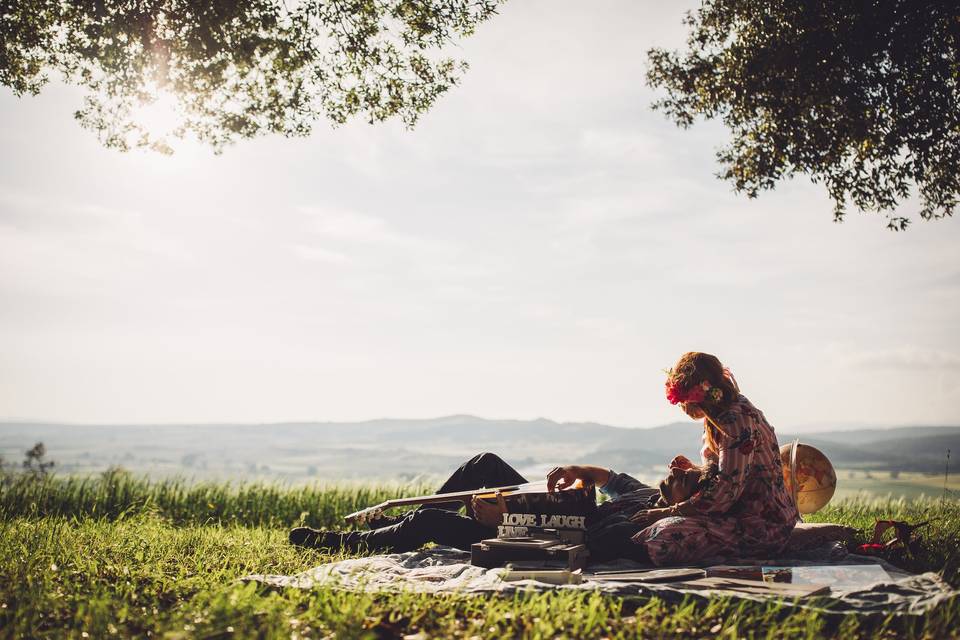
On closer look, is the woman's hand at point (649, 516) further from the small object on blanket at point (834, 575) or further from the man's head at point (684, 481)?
the small object on blanket at point (834, 575)

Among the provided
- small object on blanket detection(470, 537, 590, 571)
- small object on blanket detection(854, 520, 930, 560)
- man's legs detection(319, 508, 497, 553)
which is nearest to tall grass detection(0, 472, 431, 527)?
man's legs detection(319, 508, 497, 553)

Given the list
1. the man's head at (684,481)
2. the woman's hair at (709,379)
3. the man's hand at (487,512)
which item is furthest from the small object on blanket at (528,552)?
the woman's hair at (709,379)

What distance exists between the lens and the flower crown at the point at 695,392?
20.4 ft

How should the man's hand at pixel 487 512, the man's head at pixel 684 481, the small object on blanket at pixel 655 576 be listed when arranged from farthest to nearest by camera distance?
the man's hand at pixel 487 512, the man's head at pixel 684 481, the small object on blanket at pixel 655 576

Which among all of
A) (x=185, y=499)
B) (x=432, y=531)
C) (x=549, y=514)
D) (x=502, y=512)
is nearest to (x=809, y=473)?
(x=549, y=514)

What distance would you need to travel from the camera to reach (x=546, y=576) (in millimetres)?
5418

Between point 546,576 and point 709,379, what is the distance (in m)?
2.17

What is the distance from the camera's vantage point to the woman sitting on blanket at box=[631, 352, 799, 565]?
243 inches

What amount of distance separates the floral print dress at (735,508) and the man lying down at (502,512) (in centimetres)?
16

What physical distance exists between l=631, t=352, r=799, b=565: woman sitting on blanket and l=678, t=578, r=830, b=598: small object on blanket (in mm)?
756

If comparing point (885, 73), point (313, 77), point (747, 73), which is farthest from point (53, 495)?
point (885, 73)

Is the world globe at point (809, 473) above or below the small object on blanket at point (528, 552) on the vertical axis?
above

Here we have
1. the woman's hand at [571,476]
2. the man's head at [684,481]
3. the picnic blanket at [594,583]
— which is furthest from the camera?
the woman's hand at [571,476]

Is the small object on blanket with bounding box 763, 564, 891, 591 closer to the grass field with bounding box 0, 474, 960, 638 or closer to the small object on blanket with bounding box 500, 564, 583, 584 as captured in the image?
the grass field with bounding box 0, 474, 960, 638
